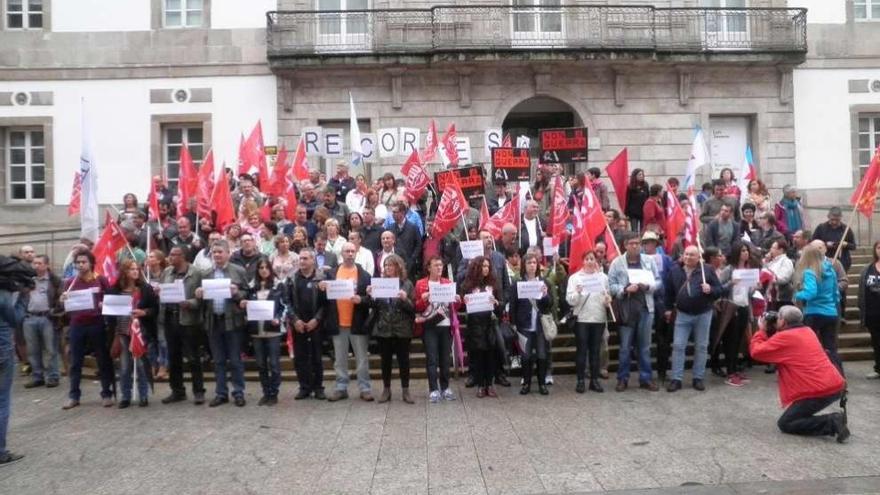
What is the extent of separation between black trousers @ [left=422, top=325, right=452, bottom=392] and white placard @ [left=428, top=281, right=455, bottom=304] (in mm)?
402

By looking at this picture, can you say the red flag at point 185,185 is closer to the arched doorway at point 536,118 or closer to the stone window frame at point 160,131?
the stone window frame at point 160,131

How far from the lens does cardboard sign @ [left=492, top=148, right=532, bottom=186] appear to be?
14578mm

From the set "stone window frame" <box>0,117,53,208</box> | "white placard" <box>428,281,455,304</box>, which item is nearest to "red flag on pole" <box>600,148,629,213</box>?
"white placard" <box>428,281,455,304</box>

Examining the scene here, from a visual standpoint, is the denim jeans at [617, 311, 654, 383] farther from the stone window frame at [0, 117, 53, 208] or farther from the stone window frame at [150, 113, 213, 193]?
the stone window frame at [0, 117, 53, 208]

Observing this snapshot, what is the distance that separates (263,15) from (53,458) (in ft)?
50.8

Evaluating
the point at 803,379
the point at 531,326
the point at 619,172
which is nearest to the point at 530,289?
the point at 531,326

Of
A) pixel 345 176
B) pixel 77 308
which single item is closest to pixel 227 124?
pixel 345 176

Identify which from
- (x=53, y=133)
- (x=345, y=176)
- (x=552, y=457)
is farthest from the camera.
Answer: (x=53, y=133)

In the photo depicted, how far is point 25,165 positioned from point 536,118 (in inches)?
516

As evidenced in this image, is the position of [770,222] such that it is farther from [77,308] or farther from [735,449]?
[77,308]

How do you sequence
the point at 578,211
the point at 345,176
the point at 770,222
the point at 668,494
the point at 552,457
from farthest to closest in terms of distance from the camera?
the point at 345,176 < the point at 770,222 < the point at 578,211 < the point at 552,457 < the point at 668,494

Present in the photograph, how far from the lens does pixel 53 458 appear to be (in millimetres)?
8484

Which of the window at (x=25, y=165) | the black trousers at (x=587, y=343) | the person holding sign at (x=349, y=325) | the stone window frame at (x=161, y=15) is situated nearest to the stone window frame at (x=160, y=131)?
the stone window frame at (x=161, y=15)

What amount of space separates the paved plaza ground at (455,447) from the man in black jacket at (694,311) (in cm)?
32
